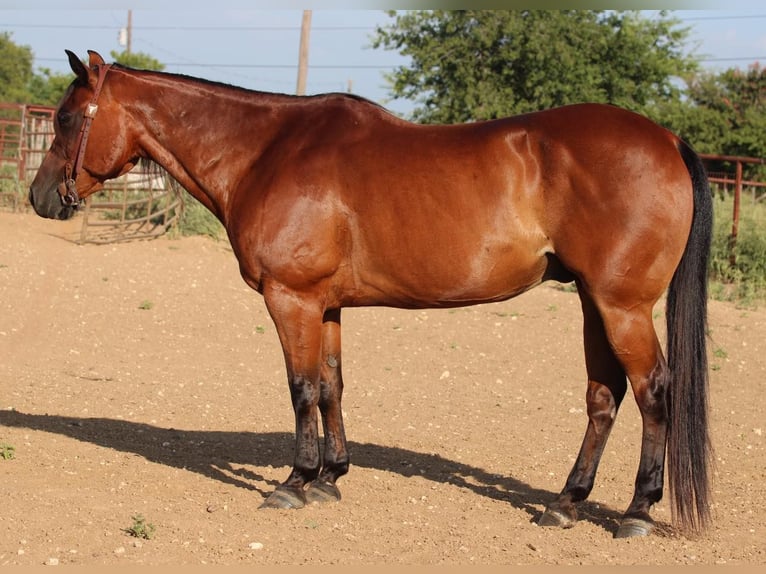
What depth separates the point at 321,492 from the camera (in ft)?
15.9

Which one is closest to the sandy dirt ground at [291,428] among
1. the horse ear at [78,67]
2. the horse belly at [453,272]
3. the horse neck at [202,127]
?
the horse belly at [453,272]

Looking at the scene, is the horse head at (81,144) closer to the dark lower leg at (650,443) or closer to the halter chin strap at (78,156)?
the halter chin strap at (78,156)

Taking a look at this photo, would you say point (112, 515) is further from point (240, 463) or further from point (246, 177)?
point (246, 177)

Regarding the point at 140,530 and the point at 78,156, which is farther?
the point at 78,156

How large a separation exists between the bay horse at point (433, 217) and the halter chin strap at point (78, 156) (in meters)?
0.01

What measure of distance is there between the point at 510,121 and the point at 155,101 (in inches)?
74.5

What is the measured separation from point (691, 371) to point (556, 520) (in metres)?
0.97

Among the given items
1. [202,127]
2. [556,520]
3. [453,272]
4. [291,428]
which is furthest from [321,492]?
[202,127]

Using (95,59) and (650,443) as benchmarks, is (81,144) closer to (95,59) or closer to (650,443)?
(95,59)

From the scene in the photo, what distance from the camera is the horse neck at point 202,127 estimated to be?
4902mm

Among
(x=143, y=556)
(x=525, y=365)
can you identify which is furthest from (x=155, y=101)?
(x=525, y=365)

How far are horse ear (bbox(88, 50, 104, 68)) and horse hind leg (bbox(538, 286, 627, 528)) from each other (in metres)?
2.83

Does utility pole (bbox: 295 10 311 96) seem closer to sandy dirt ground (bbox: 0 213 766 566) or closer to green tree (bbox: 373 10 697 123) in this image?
green tree (bbox: 373 10 697 123)

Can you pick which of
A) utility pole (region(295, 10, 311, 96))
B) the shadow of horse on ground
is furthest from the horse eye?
utility pole (region(295, 10, 311, 96))
